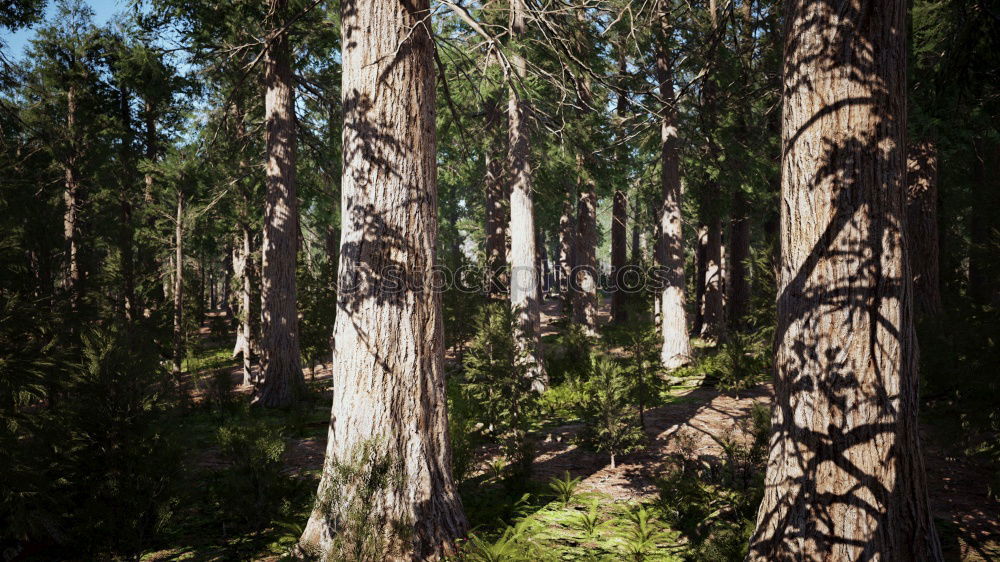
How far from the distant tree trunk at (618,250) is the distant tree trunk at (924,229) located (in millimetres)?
9939

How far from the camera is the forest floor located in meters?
4.54

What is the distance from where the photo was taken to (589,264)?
18531 millimetres

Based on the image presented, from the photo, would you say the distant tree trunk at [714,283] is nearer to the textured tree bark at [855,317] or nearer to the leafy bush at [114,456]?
the textured tree bark at [855,317]

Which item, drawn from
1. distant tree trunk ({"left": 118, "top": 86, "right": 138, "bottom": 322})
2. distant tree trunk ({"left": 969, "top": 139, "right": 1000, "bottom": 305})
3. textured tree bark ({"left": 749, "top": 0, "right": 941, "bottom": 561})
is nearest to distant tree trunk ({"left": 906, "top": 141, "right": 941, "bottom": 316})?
distant tree trunk ({"left": 969, "top": 139, "right": 1000, "bottom": 305})

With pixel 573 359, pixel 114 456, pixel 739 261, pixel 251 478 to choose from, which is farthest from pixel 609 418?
pixel 739 261

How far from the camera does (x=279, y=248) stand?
1053cm

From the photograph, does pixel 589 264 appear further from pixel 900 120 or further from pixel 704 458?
pixel 900 120

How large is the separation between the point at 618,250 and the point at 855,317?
17625 millimetres

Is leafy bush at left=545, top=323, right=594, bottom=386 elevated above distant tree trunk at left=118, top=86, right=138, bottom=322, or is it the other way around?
distant tree trunk at left=118, top=86, right=138, bottom=322

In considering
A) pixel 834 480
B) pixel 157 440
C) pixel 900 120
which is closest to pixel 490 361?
pixel 157 440

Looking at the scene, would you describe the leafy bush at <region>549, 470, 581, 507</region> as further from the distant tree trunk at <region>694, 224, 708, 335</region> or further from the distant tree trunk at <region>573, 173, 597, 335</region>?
the distant tree trunk at <region>694, 224, 708, 335</region>

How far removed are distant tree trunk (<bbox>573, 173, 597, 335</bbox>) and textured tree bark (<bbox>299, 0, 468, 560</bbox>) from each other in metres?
14.4

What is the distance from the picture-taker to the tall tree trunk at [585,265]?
18.4m

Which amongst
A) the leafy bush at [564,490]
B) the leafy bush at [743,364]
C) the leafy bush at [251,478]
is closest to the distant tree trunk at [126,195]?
the leafy bush at [251,478]
